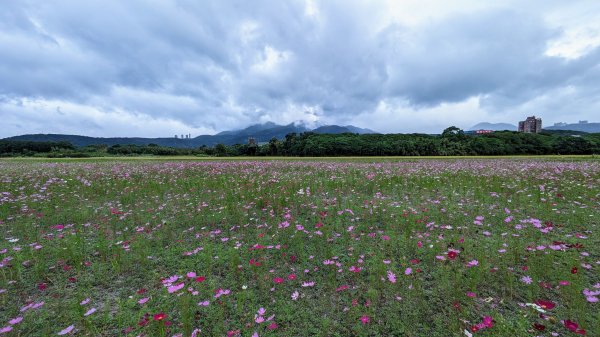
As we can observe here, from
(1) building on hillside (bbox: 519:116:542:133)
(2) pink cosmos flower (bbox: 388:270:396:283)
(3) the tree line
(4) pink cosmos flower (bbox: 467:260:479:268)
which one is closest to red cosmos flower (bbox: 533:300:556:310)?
(4) pink cosmos flower (bbox: 467:260:479:268)

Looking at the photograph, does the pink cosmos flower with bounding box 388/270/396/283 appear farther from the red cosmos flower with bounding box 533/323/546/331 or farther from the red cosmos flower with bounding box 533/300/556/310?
the red cosmos flower with bounding box 533/300/556/310

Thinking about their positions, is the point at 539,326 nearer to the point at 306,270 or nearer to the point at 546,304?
the point at 546,304

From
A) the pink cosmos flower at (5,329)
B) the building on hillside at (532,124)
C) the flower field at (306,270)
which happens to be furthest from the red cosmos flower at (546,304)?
the building on hillside at (532,124)

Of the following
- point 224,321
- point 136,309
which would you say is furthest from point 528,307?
point 136,309

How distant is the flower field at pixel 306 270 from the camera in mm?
2930

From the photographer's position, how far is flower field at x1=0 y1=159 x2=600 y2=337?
9.61 feet

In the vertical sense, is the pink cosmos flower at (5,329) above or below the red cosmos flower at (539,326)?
above

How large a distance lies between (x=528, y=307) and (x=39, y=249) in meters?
7.58

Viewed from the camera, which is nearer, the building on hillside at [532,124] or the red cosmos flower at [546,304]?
the red cosmos flower at [546,304]

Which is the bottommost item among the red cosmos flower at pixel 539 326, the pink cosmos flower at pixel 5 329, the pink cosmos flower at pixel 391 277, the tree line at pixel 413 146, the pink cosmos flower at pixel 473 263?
the red cosmos flower at pixel 539 326

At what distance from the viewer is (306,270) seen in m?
3.94

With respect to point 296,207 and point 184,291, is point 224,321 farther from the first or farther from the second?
point 296,207

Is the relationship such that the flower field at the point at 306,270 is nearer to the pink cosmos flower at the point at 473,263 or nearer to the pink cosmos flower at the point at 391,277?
the pink cosmos flower at the point at 473,263

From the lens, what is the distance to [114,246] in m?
4.89
